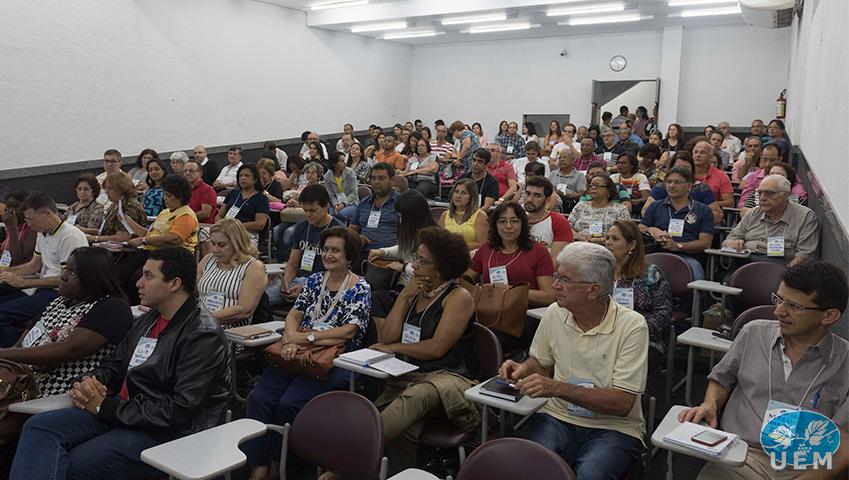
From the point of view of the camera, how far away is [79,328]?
2.83m

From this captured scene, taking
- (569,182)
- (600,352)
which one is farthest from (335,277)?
(569,182)

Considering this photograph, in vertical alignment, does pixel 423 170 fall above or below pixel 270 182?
above

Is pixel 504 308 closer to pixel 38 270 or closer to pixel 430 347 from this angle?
pixel 430 347

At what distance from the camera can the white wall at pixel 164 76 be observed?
8.69 metres

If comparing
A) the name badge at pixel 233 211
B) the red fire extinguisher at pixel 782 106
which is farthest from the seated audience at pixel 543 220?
the red fire extinguisher at pixel 782 106

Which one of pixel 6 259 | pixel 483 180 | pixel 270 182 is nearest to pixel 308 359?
pixel 6 259

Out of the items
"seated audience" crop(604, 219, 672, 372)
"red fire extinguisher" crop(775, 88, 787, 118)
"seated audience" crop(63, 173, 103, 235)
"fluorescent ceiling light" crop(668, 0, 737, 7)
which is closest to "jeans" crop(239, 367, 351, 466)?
"seated audience" crop(604, 219, 672, 372)

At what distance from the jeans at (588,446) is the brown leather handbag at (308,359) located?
1.01 metres

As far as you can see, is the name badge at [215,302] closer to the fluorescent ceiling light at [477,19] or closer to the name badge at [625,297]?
the name badge at [625,297]

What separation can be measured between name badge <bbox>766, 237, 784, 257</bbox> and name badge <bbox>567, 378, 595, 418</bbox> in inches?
105

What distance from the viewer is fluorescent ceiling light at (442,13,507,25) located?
11548 millimetres

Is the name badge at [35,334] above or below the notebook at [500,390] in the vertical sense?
below

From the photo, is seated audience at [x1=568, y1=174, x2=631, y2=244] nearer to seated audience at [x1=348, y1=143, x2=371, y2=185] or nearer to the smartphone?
the smartphone

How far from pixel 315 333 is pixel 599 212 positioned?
2.92m
